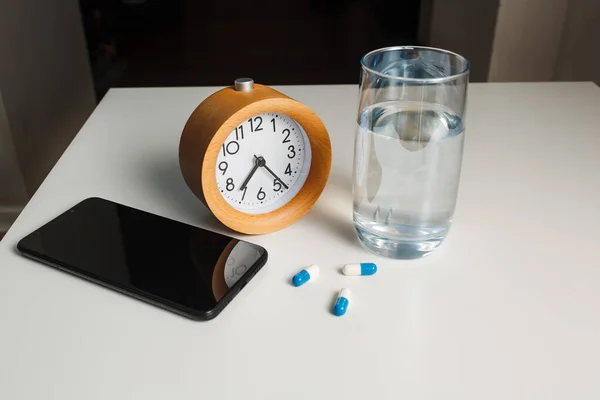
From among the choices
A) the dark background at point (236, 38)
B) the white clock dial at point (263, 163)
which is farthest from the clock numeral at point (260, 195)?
the dark background at point (236, 38)

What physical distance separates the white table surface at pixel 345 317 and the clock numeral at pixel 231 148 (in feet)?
0.27

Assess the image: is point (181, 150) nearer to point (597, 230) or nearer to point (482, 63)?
point (597, 230)

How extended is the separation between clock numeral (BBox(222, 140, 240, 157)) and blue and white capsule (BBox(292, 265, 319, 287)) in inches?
5.1

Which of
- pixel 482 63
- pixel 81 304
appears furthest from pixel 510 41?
pixel 81 304

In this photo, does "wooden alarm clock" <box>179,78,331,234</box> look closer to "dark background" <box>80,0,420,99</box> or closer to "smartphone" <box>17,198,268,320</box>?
"smartphone" <box>17,198,268,320</box>

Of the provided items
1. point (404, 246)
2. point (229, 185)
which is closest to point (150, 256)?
point (229, 185)

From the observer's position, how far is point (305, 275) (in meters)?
0.54

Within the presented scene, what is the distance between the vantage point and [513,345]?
18.4 inches

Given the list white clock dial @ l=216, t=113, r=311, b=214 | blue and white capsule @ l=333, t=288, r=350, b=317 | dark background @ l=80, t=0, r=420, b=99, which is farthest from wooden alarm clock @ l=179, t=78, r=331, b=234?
dark background @ l=80, t=0, r=420, b=99

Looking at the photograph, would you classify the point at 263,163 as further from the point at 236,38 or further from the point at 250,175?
the point at 236,38

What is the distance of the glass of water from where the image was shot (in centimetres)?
53

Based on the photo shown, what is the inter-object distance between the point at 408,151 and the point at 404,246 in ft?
0.29

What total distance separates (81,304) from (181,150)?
169 millimetres

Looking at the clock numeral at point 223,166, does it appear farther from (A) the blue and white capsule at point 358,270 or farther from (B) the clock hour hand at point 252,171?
(A) the blue and white capsule at point 358,270
